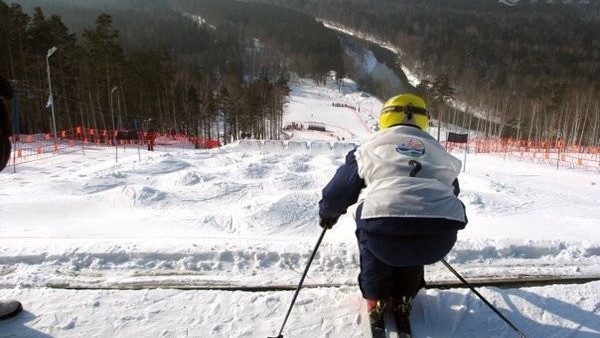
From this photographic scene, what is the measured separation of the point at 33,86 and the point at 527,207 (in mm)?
39208

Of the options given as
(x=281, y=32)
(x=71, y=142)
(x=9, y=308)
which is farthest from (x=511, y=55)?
(x=9, y=308)

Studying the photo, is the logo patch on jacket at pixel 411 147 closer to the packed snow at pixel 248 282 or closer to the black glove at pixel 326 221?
the black glove at pixel 326 221

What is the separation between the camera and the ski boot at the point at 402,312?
2730 mm

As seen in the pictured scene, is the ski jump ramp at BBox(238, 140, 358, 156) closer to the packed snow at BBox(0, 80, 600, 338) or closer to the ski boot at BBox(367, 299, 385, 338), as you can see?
the packed snow at BBox(0, 80, 600, 338)

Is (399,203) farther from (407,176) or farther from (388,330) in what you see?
(388,330)

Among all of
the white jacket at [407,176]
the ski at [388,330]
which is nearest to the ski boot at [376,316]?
the ski at [388,330]

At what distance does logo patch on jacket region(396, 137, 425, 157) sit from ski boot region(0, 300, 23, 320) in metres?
2.73

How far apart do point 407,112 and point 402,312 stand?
1.34m

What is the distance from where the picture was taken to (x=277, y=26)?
Result: 498 feet

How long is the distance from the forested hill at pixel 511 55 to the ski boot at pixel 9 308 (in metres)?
58.9

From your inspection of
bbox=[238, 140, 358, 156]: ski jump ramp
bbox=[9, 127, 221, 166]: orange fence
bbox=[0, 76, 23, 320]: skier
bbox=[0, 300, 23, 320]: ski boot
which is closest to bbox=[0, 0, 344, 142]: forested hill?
bbox=[9, 127, 221, 166]: orange fence

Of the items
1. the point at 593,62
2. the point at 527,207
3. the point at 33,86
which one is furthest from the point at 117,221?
the point at 593,62

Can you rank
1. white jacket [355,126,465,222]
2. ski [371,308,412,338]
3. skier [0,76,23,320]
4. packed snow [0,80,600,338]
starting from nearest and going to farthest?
white jacket [355,126,465,222], skier [0,76,23,320], ski [371,308,412,338], packed snow [0,80,600,338]

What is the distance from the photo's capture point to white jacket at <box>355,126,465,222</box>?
7.59ft
